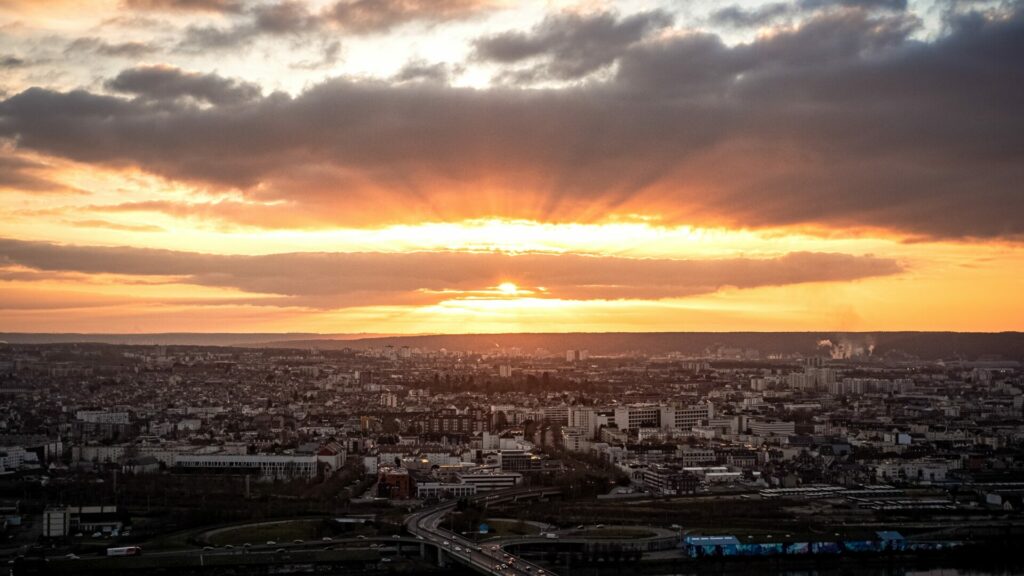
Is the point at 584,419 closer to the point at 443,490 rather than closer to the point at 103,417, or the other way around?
the point at 103,417

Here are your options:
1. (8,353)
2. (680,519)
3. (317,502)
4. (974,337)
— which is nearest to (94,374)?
(8,353)

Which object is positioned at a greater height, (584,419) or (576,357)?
(576,357)

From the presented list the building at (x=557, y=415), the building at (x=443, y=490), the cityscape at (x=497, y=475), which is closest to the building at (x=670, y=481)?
the cityscape at (x=497, y=475)

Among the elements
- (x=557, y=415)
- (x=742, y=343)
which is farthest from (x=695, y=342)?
(x=557, y=415)

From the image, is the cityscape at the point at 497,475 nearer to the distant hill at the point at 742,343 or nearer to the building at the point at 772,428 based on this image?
the building at the point at 772,428

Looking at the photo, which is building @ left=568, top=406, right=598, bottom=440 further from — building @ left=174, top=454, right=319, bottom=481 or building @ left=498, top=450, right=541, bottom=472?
building @ left=174, top=454, right=319, bottom=481

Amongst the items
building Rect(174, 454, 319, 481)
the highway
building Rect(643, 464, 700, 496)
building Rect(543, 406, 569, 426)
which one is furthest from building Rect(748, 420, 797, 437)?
the highway
